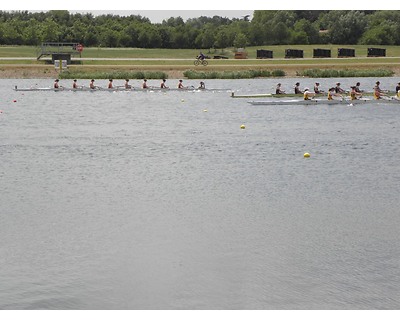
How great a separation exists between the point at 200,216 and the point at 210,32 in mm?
82269

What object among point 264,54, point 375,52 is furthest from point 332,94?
point 375,52

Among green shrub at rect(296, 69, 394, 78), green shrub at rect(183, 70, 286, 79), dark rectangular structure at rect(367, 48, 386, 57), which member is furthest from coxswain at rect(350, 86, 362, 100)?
dark rectangular structure at rect(367, 48, 386, 57)

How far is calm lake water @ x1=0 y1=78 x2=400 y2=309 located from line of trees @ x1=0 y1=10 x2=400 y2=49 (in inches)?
2222

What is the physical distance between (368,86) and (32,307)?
54.9 m

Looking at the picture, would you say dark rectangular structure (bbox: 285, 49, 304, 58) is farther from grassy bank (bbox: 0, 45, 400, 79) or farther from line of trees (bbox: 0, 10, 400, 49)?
line of trees (bbox: 0, 10, 400, 49)

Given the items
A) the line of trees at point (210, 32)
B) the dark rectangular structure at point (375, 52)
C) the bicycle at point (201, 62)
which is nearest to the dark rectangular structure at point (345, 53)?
the dark rectangular structure at point (375, 52)

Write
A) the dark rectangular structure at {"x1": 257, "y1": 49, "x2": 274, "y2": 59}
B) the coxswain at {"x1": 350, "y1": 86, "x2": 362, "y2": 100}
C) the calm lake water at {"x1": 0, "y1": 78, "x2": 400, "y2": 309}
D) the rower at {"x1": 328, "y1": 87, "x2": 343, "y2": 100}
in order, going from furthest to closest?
the dark rectangular structure at {"x1": 257, "y1": 49, "x2": 274, "y2": 59} → the rower at {"x1": 328, "y1": 87, "x2": 343, "y2": 100} → the coxswain at {"x1": 350, "y1": 86, "x2": 362, "y2": 100} → the calm lake water at {"x1": 0, "y1": 78, "x2": 400, "y2": 309}

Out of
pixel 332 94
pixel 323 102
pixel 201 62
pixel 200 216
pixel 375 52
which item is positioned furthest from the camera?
pixel 375 52

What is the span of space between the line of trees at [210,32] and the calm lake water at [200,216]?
56450 millimetres

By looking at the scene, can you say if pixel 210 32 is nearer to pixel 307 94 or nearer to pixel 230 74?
pixel 230 74

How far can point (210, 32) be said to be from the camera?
103m

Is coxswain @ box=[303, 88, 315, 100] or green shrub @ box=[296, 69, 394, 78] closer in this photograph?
coxswain @ box=[303, 88, 315, 100]

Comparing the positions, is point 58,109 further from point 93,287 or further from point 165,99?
point 93,287

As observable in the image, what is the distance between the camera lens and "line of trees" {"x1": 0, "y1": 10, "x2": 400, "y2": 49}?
98125 millimetres
